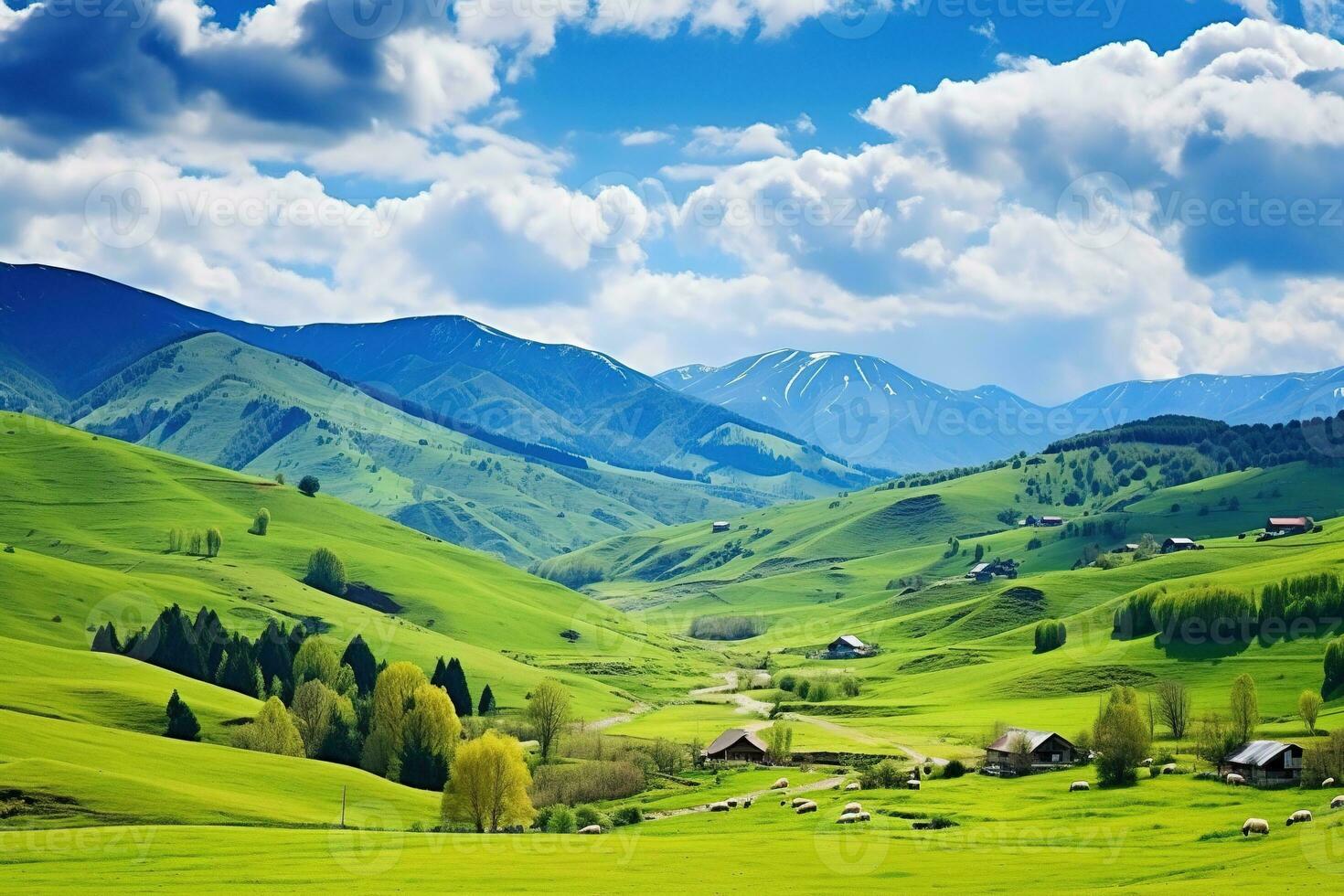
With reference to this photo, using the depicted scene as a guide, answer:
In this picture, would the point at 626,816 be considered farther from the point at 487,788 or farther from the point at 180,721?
the point at 180,721

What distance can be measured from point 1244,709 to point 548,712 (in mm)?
72813

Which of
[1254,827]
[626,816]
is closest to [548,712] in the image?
[626,816]

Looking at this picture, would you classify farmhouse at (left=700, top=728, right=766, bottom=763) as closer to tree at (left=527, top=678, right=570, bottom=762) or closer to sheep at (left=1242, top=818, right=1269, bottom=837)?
tree at (left=527, top=678, right=570, bottom=762)

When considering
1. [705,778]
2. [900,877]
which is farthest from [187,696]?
[900,877]

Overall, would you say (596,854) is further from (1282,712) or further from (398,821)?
(1282,712)

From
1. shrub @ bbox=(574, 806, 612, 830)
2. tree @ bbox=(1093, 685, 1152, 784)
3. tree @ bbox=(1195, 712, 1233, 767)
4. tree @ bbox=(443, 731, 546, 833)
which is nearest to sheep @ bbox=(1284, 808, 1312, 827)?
tree @ bbox=(1093, 685, 1152, 784)

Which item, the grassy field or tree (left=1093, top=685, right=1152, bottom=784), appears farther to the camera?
tree (left=1093, top=685, right=1152, bottom=784)

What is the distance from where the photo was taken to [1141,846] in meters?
70.0

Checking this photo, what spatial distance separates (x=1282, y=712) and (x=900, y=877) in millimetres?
95276

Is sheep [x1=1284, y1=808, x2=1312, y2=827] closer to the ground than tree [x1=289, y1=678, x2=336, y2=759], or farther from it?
closer to the ground

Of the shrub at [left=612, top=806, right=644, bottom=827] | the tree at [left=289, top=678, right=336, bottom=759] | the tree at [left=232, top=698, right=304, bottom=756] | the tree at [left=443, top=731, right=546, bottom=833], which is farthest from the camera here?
the tree at [left=289, top=678, right=336, bottom=759]

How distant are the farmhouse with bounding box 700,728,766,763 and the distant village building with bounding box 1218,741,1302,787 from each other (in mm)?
53691

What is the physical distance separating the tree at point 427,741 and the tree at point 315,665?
33.1 m

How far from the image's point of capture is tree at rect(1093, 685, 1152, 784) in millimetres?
100375
